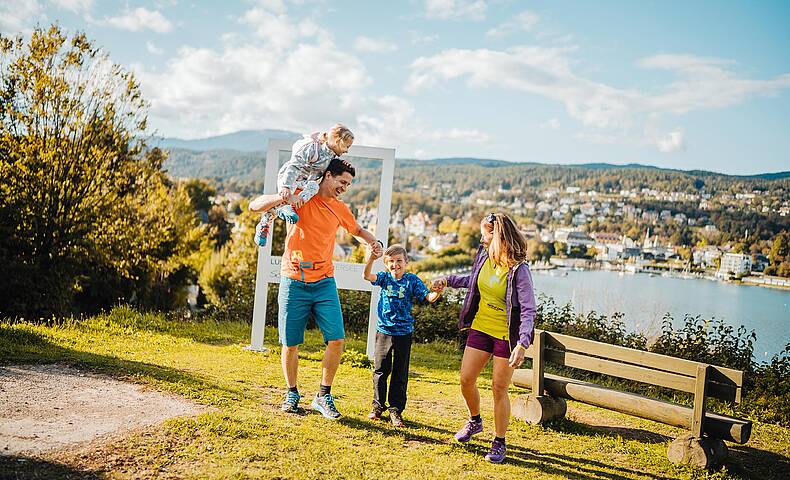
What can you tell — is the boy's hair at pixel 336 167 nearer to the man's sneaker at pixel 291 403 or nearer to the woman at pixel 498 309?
the woman at pixel 498 309

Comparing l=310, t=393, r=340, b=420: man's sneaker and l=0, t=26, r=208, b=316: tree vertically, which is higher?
l=0, t=26, r=208, b=316: tree

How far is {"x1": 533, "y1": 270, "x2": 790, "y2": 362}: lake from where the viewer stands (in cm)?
1065

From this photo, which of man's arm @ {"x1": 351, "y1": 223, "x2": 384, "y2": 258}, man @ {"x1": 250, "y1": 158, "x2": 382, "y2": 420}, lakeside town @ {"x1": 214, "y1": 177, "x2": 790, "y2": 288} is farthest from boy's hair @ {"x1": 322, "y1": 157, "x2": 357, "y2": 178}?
lakeside town @ {"x1": 214, "y1": 177, "x2": 790, "y2": 288}

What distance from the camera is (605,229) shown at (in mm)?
16625

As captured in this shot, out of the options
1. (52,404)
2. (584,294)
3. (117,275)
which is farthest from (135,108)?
(584,294)

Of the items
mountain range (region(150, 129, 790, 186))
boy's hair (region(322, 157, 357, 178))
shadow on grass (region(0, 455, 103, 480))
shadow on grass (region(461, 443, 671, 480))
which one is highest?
mountain range (region(150, 129, 790, 186))

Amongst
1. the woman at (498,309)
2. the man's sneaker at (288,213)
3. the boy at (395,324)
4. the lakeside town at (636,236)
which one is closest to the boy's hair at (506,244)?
the woman at (498,309)

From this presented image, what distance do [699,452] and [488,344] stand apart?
2.04 m

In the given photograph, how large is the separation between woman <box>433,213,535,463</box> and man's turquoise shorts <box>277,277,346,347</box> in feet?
3.77

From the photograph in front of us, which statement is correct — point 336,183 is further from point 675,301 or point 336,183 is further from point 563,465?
point 675,301

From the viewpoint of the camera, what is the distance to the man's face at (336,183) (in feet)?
17.8

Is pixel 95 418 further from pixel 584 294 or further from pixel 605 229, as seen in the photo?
pixel 605 229

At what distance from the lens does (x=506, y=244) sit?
4859mm

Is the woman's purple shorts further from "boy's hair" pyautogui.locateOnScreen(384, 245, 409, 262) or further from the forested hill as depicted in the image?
the forested hill
